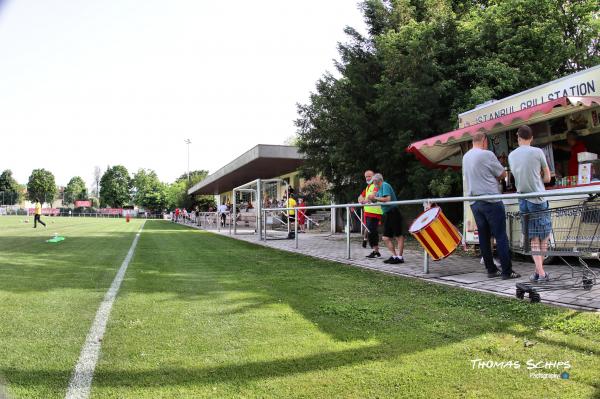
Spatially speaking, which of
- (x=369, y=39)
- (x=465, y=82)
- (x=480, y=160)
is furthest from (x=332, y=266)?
(x=369, y=39)

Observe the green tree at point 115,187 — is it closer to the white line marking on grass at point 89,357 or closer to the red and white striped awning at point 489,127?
the red and white striped awning at point 489,127

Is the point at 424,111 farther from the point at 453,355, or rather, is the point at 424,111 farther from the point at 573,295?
the point at 453,355

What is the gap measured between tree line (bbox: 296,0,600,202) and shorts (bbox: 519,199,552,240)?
678 cm

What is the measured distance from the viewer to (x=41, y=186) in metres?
123

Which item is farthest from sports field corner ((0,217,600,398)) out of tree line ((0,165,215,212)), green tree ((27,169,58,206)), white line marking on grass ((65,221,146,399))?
green tree ((27,169,58,206))

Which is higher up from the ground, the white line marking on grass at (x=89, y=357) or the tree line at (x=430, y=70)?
the tree line at (x=430, y=70)

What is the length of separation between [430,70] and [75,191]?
149 m

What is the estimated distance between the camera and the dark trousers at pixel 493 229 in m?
5.92

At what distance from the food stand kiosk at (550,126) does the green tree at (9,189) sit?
134 m

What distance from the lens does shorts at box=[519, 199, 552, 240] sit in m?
5.04

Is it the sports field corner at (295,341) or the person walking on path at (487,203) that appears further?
the person walking on path at (487,203)

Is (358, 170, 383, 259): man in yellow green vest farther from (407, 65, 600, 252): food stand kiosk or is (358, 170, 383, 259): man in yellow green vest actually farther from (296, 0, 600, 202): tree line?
(296, 0, 600, 202): tree line

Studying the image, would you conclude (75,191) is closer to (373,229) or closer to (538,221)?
(373,229)

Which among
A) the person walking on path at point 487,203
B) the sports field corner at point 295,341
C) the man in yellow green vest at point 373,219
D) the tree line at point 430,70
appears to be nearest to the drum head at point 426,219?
the person walking on path at point 487,203
